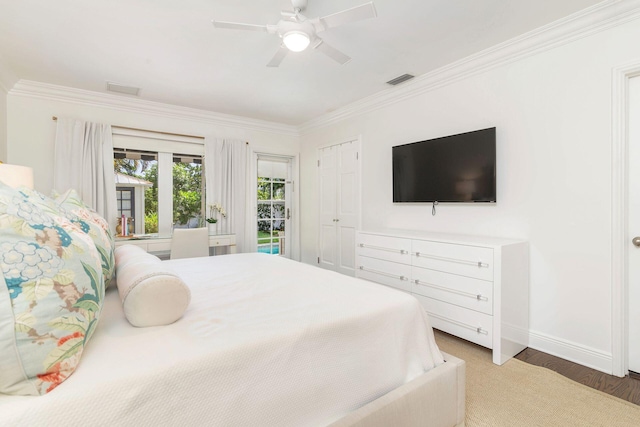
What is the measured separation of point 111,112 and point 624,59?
16.7ft

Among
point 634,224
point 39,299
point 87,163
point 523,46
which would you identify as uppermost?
point 523,46

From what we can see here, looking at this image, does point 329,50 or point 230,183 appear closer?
point 329,50

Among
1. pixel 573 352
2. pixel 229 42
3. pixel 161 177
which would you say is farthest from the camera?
pixel 161 177

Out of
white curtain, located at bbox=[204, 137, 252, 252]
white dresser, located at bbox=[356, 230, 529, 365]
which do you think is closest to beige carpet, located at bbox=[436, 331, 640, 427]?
white dresser, located at bbox=[356, 230, 529, 365]

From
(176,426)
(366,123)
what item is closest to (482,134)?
(366,123)

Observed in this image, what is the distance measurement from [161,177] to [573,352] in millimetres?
4842

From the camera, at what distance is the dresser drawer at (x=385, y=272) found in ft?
9.78

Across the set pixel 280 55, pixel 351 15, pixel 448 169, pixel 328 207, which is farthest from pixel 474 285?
pixel 328 207

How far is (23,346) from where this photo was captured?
75 centimetres

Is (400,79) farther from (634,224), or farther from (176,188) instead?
(176,188)

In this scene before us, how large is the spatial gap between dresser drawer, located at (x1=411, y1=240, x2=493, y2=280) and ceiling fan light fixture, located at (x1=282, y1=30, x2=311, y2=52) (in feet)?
6.22

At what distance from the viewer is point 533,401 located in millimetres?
1840

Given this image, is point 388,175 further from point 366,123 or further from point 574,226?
point 574,226

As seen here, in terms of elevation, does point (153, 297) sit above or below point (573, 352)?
above
